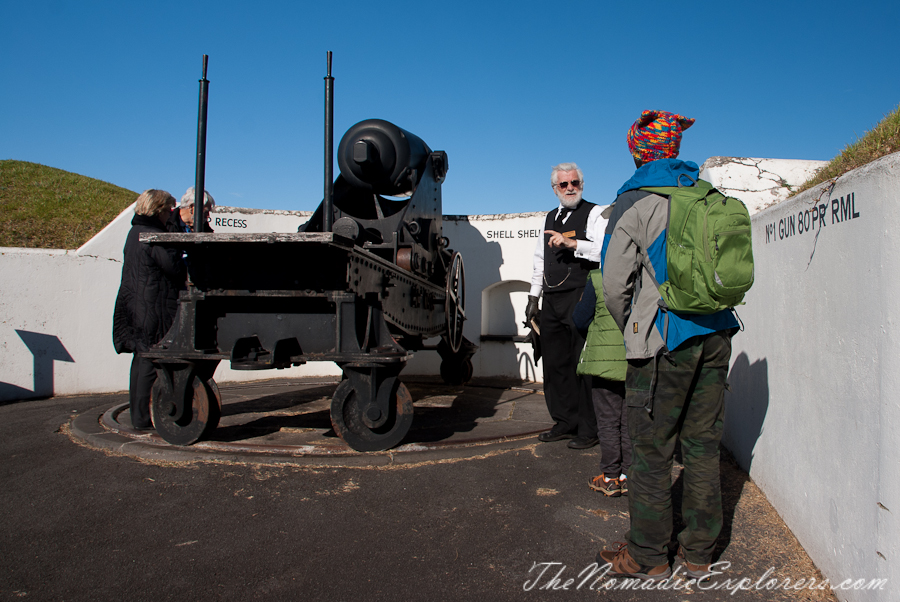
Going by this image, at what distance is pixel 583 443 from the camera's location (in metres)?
4.02

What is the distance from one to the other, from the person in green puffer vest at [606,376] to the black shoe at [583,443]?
0.82 m

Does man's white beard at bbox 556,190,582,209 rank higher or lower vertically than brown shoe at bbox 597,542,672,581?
higher

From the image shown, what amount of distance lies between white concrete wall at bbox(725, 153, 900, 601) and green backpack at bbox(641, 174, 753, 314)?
0.35m

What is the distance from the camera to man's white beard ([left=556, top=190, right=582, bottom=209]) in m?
4.14

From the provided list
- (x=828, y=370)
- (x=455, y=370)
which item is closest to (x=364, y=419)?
(x=828, y=370)

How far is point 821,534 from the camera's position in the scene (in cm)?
213

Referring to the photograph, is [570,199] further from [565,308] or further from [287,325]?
[287,325]

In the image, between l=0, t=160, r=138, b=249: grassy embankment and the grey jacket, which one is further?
l=0, t=160, r=138, b=249: grassy embankment

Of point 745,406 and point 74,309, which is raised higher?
point 74,309

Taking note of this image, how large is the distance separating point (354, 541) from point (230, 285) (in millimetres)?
2109

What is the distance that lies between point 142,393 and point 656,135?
3.97 metres

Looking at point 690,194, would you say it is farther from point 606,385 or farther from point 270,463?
point 270,463

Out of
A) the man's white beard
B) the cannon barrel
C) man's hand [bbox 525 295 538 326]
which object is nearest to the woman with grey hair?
the cannon barrel

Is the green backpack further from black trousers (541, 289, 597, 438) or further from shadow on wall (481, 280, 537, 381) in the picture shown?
shadow on wall (481, 280, 537, 381)
